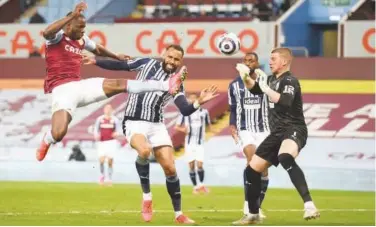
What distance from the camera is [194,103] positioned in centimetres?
1424

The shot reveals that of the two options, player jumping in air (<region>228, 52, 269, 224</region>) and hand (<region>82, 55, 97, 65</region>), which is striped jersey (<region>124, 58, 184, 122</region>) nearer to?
hand (<region>82, 55, 97, 65</region>)

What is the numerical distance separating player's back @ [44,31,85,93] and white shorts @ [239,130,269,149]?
11.2ft

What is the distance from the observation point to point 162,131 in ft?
49.2

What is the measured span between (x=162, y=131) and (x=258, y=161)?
1656 mm

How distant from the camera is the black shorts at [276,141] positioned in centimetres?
1379

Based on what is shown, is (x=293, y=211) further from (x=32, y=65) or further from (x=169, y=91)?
(x=32, y=65)

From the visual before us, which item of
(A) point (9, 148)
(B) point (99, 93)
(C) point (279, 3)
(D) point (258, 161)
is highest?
(B) point (99, 93)

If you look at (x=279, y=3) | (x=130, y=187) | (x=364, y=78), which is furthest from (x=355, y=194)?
(x=279, y=3)

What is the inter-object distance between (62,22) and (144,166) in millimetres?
2513

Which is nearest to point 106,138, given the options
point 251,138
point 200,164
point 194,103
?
point 200,164

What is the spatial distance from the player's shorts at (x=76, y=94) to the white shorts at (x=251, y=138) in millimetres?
3499

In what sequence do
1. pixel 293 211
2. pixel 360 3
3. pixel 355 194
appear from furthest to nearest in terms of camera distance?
pixel 360 3, pixel 355 194, pixel 293 211

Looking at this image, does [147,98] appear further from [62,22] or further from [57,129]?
[62,22]

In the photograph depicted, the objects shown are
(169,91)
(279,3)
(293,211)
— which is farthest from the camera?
(279,3)
